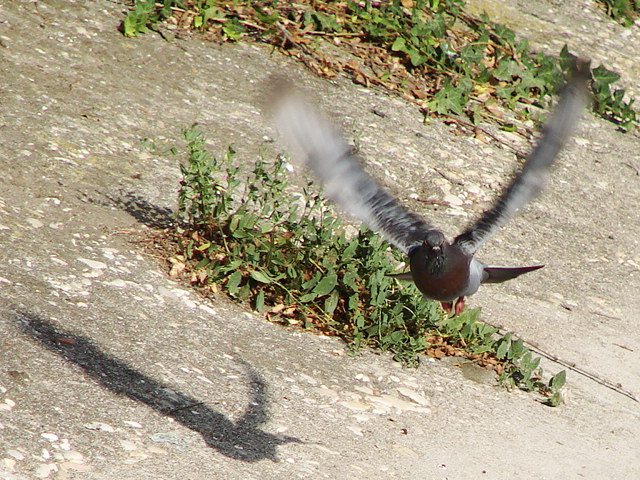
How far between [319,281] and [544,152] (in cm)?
156

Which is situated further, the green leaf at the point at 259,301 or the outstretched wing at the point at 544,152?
the green leaf at the point at 259,301

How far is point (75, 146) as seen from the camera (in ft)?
19.3

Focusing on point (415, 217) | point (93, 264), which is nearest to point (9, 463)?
point (93, 264)

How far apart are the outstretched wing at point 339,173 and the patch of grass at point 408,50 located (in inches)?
145

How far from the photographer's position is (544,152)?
4.00 m

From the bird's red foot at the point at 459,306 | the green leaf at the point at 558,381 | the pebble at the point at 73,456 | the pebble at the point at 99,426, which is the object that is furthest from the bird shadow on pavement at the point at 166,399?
the green leaf at the point at 558,381

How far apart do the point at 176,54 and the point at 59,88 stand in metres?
1.28

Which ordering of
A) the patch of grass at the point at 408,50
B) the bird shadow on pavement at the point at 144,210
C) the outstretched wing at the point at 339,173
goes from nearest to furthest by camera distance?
1. the outstretched wing at the point at 339,173
2. the bird shadow on pavement at the point at 144,210
3. the patch of grass at the point at 408,50

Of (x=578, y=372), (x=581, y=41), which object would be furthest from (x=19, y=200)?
(x=581, y=41)

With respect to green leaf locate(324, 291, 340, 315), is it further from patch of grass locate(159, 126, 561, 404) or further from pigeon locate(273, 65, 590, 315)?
pigeon locate(273, 65, 590, 315)

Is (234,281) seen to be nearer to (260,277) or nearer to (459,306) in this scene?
(260,277)

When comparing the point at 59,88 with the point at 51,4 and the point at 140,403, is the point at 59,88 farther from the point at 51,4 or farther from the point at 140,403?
the point at 140,403

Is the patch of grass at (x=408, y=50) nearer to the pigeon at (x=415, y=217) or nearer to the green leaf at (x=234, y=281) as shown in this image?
the green leaf at (x=234, y=281)

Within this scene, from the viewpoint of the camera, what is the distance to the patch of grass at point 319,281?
16.6 feet
